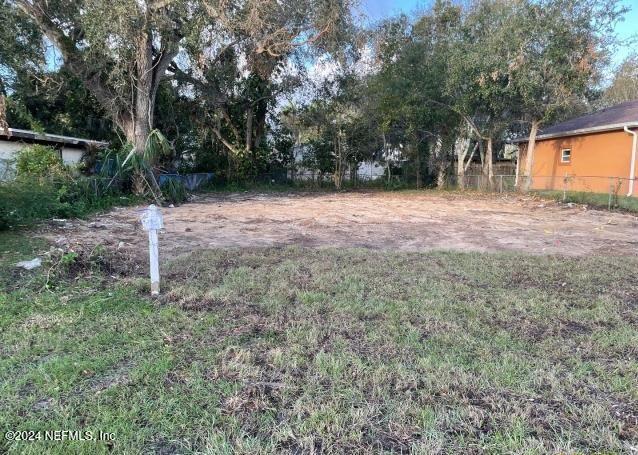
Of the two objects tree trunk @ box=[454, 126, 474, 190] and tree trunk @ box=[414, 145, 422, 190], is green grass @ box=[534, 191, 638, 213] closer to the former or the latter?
tree trunk @ box=[454, 126, 474, 190]

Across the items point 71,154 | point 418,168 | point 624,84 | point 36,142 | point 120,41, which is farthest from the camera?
point 624,84

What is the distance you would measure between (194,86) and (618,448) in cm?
1903

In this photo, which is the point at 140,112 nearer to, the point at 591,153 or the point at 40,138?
the point at 40,138

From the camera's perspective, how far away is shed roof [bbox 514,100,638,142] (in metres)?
14.2

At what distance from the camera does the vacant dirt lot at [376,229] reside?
6844 mm

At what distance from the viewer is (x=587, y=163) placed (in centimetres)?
1593

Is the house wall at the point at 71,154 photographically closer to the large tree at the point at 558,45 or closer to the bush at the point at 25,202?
the bush at the point at 25,202

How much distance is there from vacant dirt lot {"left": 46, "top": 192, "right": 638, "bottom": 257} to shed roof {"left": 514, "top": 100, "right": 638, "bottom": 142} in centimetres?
412

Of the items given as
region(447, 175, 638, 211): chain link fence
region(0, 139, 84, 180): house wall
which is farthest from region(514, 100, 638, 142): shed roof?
region(0, 139, 84, 180): house wall

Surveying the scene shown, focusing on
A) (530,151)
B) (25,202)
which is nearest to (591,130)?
(530,151)

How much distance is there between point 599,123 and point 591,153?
3.61ft

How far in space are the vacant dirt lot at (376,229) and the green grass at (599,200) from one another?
0.71 m

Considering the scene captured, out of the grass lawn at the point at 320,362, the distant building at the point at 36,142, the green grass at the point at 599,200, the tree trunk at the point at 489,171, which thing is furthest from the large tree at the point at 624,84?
the distant building at the point at 36,142

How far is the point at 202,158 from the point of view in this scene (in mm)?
20578
